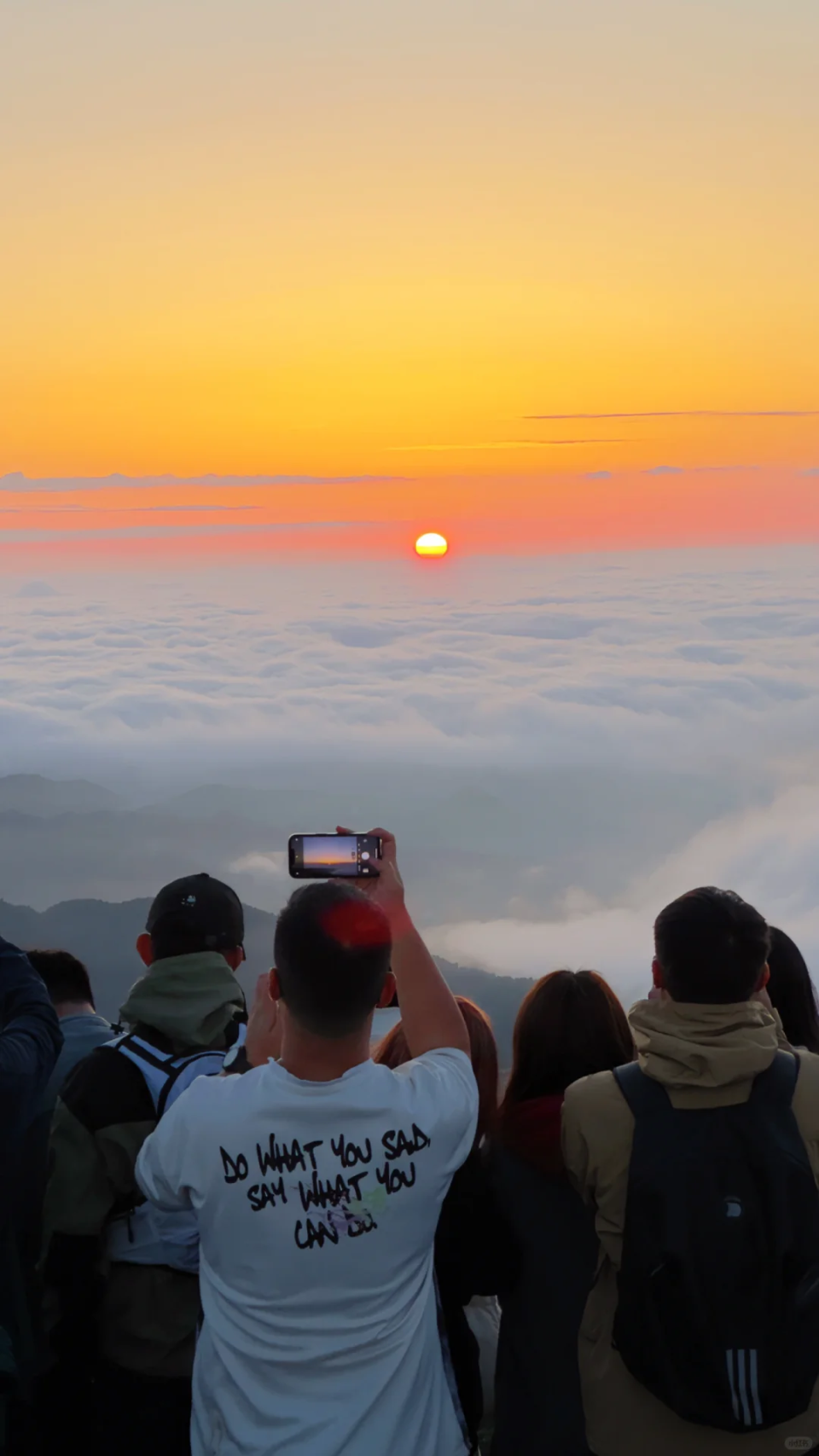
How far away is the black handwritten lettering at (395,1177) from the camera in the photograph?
2584 millimetres

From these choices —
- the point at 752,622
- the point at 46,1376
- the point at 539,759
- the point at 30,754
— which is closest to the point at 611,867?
the point at 539,759

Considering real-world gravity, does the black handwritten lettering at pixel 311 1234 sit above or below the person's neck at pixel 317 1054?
below

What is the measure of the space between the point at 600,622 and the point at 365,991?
146m

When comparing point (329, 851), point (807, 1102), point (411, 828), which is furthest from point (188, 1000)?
point (411, 828)

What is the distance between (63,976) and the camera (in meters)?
4.38

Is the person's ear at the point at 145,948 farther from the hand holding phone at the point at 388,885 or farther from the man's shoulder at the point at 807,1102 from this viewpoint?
the man's shoulder at the point at 807,1102

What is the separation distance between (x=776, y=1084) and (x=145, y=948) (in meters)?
1.88

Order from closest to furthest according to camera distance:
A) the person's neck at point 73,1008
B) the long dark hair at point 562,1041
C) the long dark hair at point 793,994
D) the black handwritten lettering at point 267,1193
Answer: the black handwritten lettering at point 267,1193 → the long dark hair at point 562,1041 → the long dark hair at point 793,994 → the person's neck at point 73,1008

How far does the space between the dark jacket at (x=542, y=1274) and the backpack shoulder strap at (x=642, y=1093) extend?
0.29m

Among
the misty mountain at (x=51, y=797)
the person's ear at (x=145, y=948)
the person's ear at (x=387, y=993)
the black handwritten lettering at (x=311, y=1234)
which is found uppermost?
the misty mountain at (x=51, y=797)

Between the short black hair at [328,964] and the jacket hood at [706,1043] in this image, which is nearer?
the short black hair at [328,964]

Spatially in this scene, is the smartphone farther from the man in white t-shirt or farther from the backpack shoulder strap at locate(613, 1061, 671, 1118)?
the backpack shoulder strap at locate(613, 1061, 671, 1118)

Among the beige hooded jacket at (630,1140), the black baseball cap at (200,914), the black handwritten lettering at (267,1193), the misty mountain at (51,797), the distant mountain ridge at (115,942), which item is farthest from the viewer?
the misty mountain at (51,797)

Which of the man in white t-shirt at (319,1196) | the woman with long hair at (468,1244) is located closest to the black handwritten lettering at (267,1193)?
the man in white t-shirt at (319,1196)
